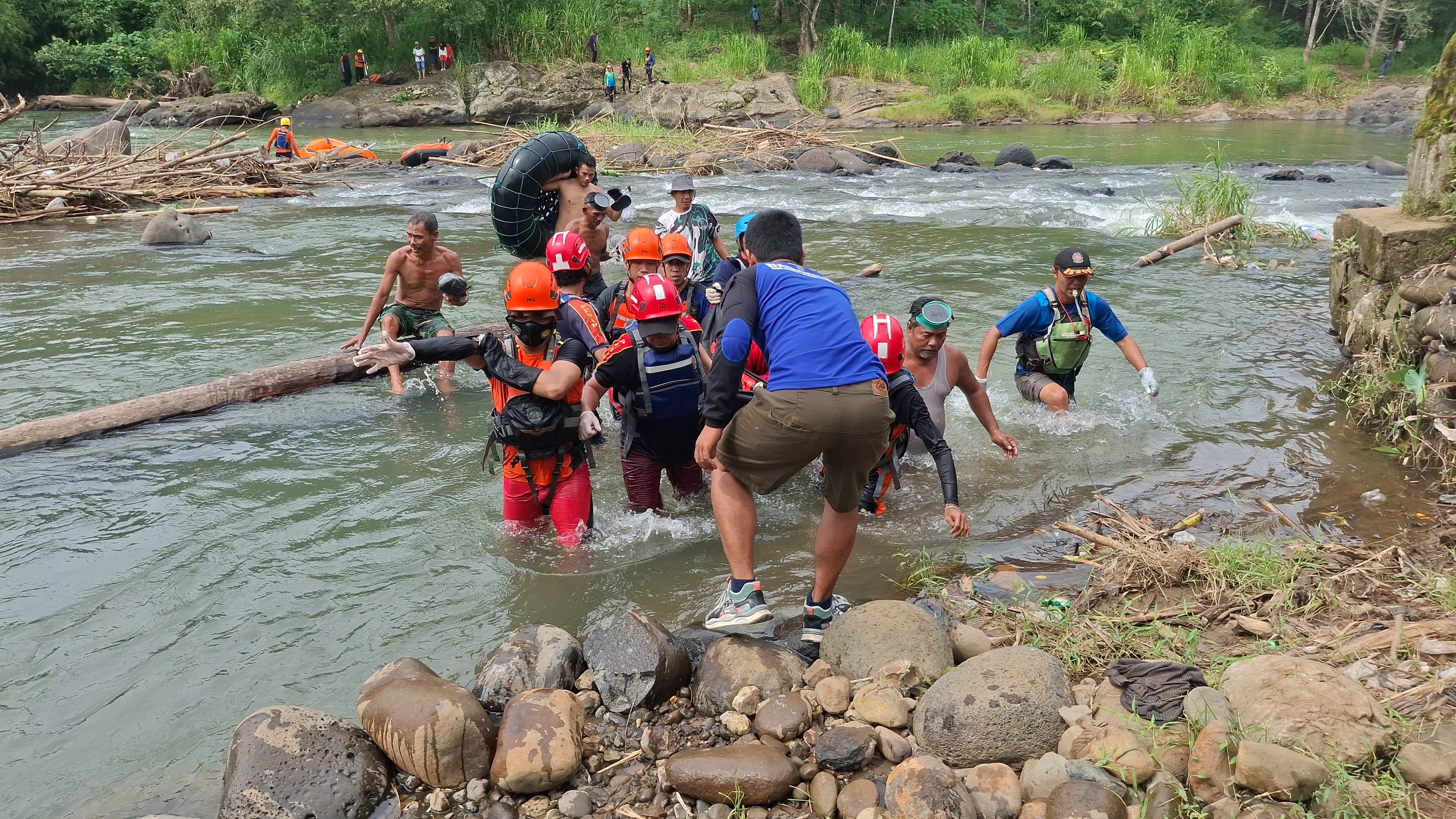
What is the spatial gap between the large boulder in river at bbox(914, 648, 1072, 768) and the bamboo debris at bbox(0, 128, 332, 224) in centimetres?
1642

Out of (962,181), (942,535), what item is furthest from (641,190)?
(942,535)

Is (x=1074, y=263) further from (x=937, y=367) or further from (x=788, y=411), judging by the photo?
(x=788, y=411)

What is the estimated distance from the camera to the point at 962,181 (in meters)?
20.0

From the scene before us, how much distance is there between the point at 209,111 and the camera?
32.9m

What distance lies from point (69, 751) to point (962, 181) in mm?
18729

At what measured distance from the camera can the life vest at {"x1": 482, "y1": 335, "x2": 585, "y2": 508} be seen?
16.3ft

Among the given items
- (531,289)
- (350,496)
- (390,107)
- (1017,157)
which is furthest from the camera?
(390,107)

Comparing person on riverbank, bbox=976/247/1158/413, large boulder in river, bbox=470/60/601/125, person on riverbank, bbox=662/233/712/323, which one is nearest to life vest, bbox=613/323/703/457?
person on riverbank, bbox=662/233/712/323

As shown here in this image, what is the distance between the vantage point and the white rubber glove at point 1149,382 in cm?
664

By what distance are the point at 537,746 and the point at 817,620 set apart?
55.1 inches

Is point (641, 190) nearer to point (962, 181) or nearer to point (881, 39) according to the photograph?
point (962, 181)

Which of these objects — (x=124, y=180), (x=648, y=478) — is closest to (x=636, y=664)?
(x=648, y=478)

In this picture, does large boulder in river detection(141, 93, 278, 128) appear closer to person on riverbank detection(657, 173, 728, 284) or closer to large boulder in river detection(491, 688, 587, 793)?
person on riverbank detection(657, 173, 728, 284)

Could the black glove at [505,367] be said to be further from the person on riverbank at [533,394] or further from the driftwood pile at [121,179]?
the driftwood pile at [121,179]
